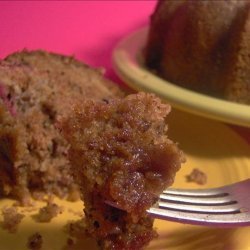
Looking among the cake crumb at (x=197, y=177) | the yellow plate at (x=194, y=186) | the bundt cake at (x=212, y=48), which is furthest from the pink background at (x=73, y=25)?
the cake crumb at (x=197, y=177)

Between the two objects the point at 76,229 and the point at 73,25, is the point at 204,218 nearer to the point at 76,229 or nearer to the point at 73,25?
the point at 76,229

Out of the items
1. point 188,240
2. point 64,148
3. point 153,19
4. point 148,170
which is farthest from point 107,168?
point 153,19

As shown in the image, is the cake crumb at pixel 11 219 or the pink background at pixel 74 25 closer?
the cake crumb at pixel 11 219

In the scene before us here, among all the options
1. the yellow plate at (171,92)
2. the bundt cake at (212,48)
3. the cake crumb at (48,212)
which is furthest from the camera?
the bundt cake at (212,48)

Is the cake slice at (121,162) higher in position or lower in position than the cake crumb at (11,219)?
higher

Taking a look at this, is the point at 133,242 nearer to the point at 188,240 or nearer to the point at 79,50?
the point at 188,240

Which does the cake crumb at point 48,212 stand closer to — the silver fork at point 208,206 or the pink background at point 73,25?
the silver fork at point 208,206

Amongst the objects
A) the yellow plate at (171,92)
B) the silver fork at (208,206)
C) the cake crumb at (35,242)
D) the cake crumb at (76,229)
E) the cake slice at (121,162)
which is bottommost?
the cake crumb at (76,229)

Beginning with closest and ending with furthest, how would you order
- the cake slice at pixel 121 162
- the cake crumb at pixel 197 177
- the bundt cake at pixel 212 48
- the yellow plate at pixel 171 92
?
the cake slice at pixel 121 162 < the cake crumb at pixel 197 177 < the yellow plate at pixel 171 92 < the bundt cake at pixel 212 48
